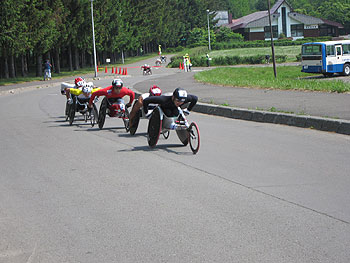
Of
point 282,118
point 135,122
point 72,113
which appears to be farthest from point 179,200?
point 72,113

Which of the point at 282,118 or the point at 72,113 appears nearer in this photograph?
the point at 282,118

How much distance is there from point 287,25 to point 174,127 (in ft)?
415

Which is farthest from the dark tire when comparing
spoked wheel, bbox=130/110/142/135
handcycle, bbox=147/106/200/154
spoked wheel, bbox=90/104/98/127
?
spoked wheel, bbox=90/104/98/127

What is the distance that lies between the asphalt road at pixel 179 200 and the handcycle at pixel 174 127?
0.22m

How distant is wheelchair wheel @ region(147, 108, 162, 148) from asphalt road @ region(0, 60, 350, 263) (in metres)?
0.20

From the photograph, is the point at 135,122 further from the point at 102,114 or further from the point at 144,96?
the point at 102,114

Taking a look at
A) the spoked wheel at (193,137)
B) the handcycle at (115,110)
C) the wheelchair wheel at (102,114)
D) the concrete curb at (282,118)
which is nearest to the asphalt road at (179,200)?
the spoked wheel at (193,137)

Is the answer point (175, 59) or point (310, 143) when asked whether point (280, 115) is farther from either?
point (175, 59)

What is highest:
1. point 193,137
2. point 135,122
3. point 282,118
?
point 135,122

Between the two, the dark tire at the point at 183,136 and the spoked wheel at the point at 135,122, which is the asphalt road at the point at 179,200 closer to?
the dark tire at the point at 183,136

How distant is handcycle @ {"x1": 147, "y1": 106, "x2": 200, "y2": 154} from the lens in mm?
11344

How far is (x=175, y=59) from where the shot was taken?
7794cm

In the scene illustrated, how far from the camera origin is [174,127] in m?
11.6

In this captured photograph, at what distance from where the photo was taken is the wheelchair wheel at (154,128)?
463 inches
